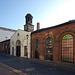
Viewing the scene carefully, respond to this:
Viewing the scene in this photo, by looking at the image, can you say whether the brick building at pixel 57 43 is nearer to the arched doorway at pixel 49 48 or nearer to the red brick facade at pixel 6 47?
the arched doorway at pixel 49 48

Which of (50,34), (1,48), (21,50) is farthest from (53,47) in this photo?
(1,48)

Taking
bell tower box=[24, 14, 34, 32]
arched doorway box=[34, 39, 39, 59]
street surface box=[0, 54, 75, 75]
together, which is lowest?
Answer: street surface box=[0, 54, 75, 75]

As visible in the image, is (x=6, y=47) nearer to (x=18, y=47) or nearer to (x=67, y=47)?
(x=18, y=47)

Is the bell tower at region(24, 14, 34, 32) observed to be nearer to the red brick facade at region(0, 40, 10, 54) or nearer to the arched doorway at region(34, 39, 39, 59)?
the arched doorway at region(34, 39, 39, 59)

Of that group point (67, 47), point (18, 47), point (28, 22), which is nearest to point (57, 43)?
point (67, 47)

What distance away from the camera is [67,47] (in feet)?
33.0

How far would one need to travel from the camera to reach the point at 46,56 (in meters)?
12.2

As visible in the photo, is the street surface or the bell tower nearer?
the street surface

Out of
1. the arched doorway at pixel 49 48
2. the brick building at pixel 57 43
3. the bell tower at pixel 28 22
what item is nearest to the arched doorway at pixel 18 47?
the bell tower at pixel 28 22

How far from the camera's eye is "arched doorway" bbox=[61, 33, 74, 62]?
9667 mm

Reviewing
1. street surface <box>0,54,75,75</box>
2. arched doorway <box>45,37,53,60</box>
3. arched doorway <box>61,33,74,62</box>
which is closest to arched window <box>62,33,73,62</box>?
arched doorway <box>61,33,74,62</box>

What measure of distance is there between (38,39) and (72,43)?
630 centimetres

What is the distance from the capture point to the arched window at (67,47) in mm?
9675

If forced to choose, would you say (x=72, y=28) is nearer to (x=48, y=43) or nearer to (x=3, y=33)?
(x=48, y=43)
